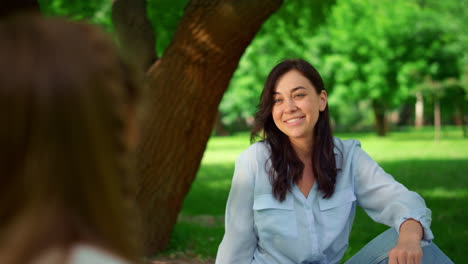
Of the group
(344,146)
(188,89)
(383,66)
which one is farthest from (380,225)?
(383,66)

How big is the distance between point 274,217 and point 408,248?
28.5 inches

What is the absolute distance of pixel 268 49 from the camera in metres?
38.2

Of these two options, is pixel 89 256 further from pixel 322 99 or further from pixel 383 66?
pixel 383 66

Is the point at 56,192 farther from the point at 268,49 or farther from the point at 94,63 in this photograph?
the point at 268,49

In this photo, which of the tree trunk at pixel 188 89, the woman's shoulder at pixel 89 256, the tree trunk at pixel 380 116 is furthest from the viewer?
the tree trunk at pixel 380 116

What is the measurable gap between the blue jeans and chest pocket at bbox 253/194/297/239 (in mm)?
417

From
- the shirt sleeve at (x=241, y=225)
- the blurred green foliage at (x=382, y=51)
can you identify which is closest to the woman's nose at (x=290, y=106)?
the shirt sleeve at (x=241, y=225)

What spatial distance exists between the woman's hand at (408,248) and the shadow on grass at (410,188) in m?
2.85

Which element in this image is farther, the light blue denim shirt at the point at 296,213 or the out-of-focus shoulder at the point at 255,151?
the out-of-focus shoulder at the point at 255,151

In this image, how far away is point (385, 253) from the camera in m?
3.03

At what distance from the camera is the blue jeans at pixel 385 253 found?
3.00 m

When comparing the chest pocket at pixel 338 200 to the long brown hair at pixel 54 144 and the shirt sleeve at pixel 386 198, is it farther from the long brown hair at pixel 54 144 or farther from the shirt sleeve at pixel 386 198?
the long brown hair at pixel 54 144

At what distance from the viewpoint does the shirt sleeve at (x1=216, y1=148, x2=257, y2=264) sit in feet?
10.3

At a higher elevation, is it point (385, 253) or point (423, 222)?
point (423, 222)
